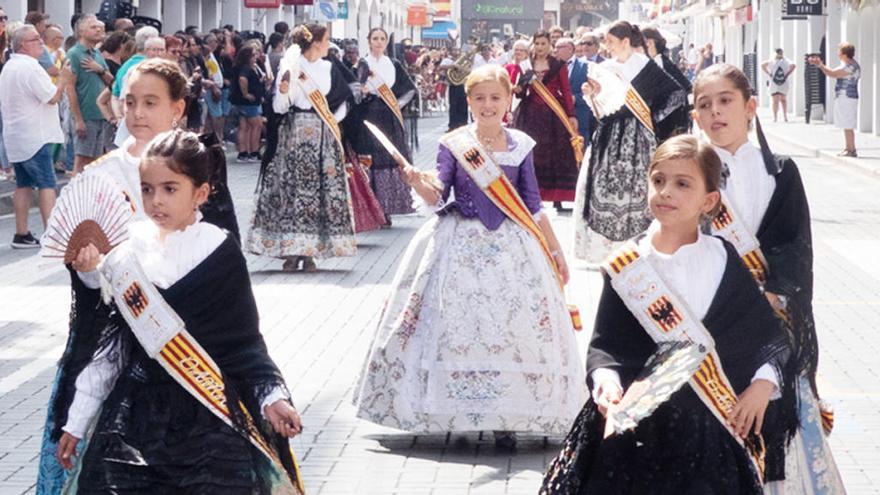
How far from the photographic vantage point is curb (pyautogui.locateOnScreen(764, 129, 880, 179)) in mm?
24650

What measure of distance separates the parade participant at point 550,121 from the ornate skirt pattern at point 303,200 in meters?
4.41

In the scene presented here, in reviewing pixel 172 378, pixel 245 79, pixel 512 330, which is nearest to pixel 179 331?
pixel 172 378

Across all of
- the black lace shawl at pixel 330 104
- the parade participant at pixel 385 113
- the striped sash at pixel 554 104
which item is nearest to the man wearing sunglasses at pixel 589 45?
the striped sash at pixel 554 104

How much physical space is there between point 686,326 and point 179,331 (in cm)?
122

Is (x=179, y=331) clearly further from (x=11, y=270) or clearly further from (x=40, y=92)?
(x=40, y=92)

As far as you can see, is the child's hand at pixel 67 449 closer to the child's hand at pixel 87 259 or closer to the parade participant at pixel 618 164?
the child's hand at pixel 87 259

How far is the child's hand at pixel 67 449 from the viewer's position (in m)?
4.67

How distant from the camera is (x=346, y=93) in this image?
13.6 metres

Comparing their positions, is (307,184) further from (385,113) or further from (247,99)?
(247,99)

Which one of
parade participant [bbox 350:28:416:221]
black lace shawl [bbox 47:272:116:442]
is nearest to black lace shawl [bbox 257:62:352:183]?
parade participant [bbox 350:28:416:221]

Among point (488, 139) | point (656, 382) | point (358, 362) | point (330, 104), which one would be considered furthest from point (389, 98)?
point (656, 382)

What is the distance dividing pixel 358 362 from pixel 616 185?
424 cm

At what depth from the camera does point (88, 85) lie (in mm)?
17656

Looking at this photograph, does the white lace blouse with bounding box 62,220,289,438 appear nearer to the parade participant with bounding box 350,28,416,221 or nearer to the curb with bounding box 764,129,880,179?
the parade participant with bounding box 350,28,416,221
